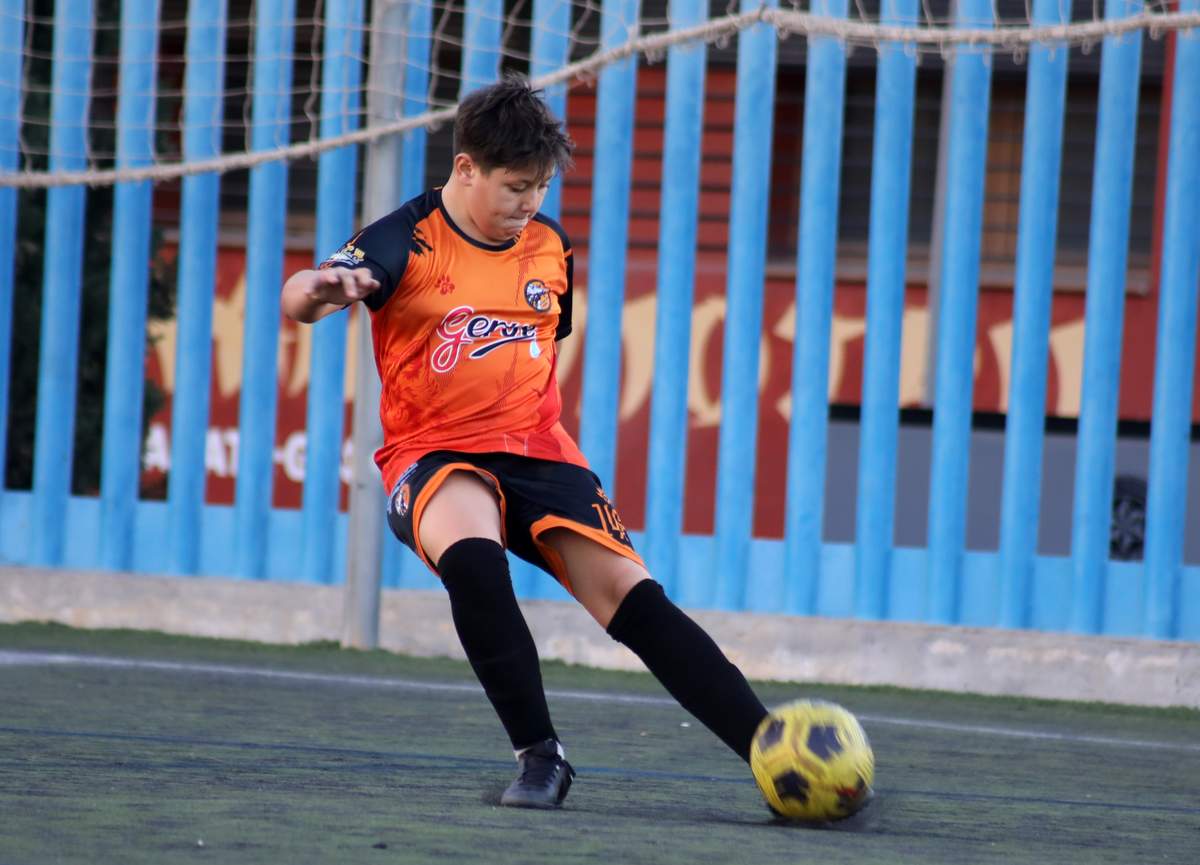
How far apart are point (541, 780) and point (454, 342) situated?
34.7 inches

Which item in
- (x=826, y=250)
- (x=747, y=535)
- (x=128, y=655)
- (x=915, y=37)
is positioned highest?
(x=915, y=37)

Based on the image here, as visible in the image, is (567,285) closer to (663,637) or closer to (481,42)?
(663,637)

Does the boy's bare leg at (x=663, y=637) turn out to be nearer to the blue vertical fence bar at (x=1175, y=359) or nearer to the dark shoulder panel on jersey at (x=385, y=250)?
the dark shoulder panel on jersey at (x=385, y=250)

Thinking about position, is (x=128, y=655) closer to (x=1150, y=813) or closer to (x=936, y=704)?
(x=936, y=704)

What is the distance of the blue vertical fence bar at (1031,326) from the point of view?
6.29 m

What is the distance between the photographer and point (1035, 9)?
6.32m

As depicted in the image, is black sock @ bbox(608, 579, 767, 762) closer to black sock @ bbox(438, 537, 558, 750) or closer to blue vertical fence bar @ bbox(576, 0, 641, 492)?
black sock @ bbox(438, 537, 558, 750)

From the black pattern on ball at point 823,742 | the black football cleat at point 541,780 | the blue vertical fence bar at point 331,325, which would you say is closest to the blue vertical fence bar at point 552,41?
the blue vertical fence bar at point 331,325

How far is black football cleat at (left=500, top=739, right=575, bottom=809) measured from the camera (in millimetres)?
3104

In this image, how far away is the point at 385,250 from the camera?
11.0 feet

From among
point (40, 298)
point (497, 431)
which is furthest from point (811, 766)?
point (40, 298)

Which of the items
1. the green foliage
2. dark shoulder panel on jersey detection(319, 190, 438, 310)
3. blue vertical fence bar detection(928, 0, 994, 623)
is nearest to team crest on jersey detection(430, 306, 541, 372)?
dark shoulder panel on jersey detection(319, 190, 438, 310)

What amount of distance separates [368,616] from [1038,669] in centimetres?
246

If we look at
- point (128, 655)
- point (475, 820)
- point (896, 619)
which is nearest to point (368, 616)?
point (128, 655)
